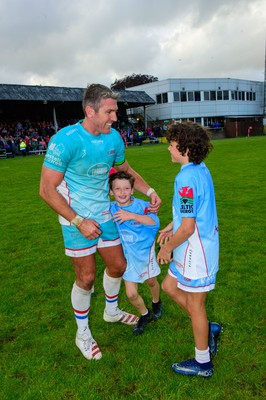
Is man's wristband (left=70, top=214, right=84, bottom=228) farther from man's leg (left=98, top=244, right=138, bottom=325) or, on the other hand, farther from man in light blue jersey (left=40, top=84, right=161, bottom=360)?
man's leg (left=98, top=244, right=138, bottom=325)

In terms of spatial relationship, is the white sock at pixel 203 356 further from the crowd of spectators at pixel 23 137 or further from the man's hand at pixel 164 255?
the crowd of spectators at pixel 23 137

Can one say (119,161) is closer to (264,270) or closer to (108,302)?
(108,302)

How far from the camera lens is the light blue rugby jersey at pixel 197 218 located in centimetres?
A: 254

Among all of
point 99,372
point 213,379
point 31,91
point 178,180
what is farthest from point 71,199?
point 31,91

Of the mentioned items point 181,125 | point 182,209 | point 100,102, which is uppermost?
point 100,102

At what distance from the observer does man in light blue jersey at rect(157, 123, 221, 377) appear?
8.39 ft

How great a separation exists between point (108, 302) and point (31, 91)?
40123mm

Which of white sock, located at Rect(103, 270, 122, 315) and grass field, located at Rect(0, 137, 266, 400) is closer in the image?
grass field, located at Rect(0, 137, 266, 400)

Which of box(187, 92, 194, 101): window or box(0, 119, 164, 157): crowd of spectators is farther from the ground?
box(187, 92, 194, 101): window

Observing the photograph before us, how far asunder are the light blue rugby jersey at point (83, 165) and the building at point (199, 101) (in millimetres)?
50963

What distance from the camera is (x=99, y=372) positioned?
121 inches

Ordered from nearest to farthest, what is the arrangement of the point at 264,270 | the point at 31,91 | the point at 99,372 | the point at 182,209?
the point at 182,209, the point at 99,372, the point at 264,270, the point at 31,91

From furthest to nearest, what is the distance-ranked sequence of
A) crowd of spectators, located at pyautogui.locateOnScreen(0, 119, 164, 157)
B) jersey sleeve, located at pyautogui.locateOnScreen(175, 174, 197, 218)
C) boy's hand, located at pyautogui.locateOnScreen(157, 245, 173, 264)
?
crowd of spectators, located at pyautogui.locateOnScreen(0, 119, 164, 157) < boy's hand, located at pyautogui.locateOnScreen(157, 245, 173, 264) < jersey sleeve, located at pyautogui.locateOnScreen(175, 174, 197, 218)

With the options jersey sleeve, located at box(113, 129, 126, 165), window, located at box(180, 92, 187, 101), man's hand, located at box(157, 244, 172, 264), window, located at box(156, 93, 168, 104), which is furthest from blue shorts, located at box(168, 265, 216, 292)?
window, located at box(180, 92, 187, 101)
